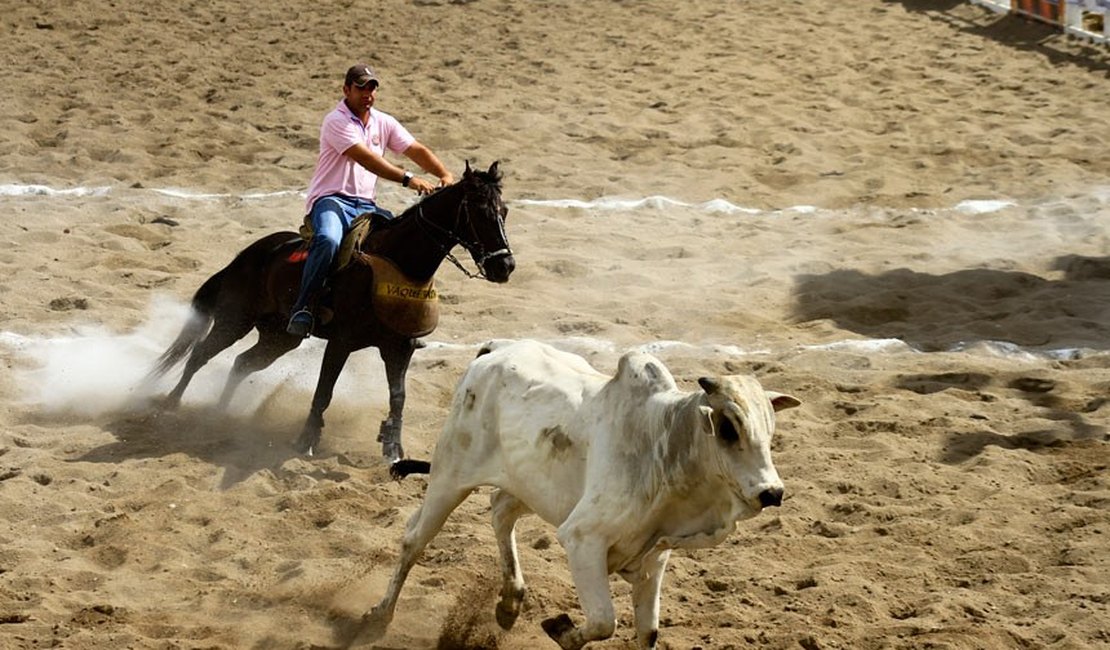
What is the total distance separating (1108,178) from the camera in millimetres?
13211

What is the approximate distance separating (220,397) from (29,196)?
14.6ft

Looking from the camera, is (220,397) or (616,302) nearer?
(220,397)

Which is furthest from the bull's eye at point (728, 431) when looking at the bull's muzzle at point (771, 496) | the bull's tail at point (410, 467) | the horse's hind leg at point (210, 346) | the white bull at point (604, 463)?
the horse's hind leg at point (210, 346)

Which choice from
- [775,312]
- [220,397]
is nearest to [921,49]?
[775,312]

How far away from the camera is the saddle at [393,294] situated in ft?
27.1

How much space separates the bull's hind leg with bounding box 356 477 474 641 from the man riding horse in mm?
2696

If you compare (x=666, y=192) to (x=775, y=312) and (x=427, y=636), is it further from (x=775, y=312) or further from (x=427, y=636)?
(x=427, y=636)

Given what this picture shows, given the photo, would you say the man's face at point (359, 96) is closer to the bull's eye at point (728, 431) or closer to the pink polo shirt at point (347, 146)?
the pink polo shirt at point (347, 146)

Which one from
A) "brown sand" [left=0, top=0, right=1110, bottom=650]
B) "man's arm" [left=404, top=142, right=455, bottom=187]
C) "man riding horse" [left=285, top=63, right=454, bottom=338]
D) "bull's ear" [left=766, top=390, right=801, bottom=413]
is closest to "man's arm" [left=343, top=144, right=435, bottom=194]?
"man riding horse" [left=285, top=63, right=454, bottom=338]

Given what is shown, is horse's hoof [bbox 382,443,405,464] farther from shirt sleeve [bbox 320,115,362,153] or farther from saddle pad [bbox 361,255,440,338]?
shirt sleeve [bbox 320,115,362,153]

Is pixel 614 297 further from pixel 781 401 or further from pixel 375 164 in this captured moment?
pixel 781 401

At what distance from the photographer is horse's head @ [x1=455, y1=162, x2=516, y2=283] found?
7910mm

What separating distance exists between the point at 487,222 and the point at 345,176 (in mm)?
1068

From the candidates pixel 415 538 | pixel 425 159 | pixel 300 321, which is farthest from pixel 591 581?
pixel 425 159
